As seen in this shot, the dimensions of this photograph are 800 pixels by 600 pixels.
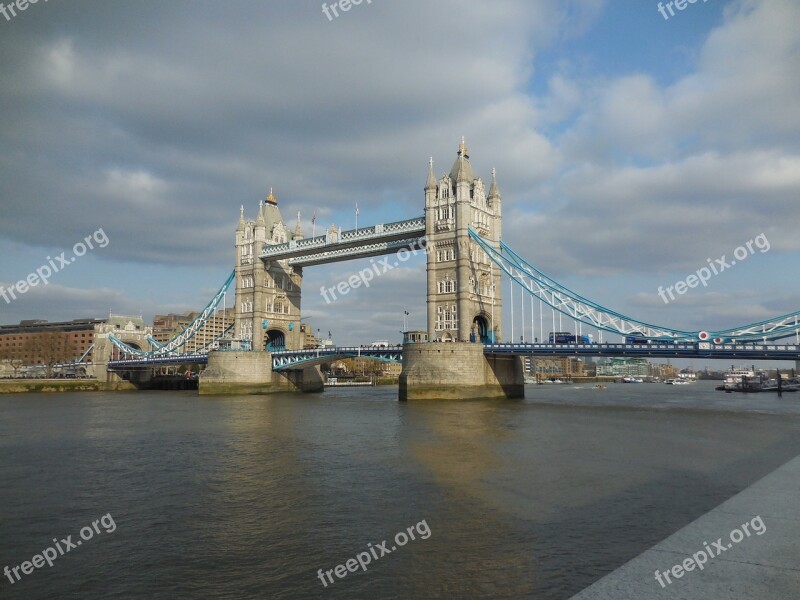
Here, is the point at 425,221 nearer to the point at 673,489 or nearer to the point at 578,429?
the point at 578,429

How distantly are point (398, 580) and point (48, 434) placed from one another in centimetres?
2516

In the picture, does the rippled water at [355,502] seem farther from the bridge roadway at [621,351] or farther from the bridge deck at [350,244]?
the bridge deck at [350,244]

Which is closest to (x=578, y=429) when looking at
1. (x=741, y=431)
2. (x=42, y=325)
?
(x=741, y=431)

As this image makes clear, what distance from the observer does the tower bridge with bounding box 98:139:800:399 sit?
4428cm

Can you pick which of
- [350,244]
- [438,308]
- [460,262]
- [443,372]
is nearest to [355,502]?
[443,372]

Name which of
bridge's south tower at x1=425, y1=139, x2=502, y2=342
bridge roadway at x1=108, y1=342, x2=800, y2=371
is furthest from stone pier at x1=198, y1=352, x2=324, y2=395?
bridge's south tower at x1=425, y1=139, x2=502, y2=342

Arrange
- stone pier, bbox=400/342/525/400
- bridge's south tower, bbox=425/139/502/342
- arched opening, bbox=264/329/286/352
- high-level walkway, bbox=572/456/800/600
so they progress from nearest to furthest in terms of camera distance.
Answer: high-level walkway, bbox=572/456/800/600 → stone pier, bbox=400/342/525/400 → bridge's south tower, bbox=425/139/502/342 → arched opening, bbox=264/329/286/352

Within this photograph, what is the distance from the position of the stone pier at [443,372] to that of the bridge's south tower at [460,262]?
4525 mm

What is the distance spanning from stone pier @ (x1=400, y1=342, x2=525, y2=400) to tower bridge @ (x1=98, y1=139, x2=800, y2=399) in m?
0.08

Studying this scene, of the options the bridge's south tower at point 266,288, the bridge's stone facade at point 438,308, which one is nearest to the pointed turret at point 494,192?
the bridge's stone facade at point 438,308

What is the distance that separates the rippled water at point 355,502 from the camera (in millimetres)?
9562

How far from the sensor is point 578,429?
2941 centimetres

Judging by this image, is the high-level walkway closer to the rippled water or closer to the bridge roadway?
the rippled water

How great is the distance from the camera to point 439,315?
54.6 metres
